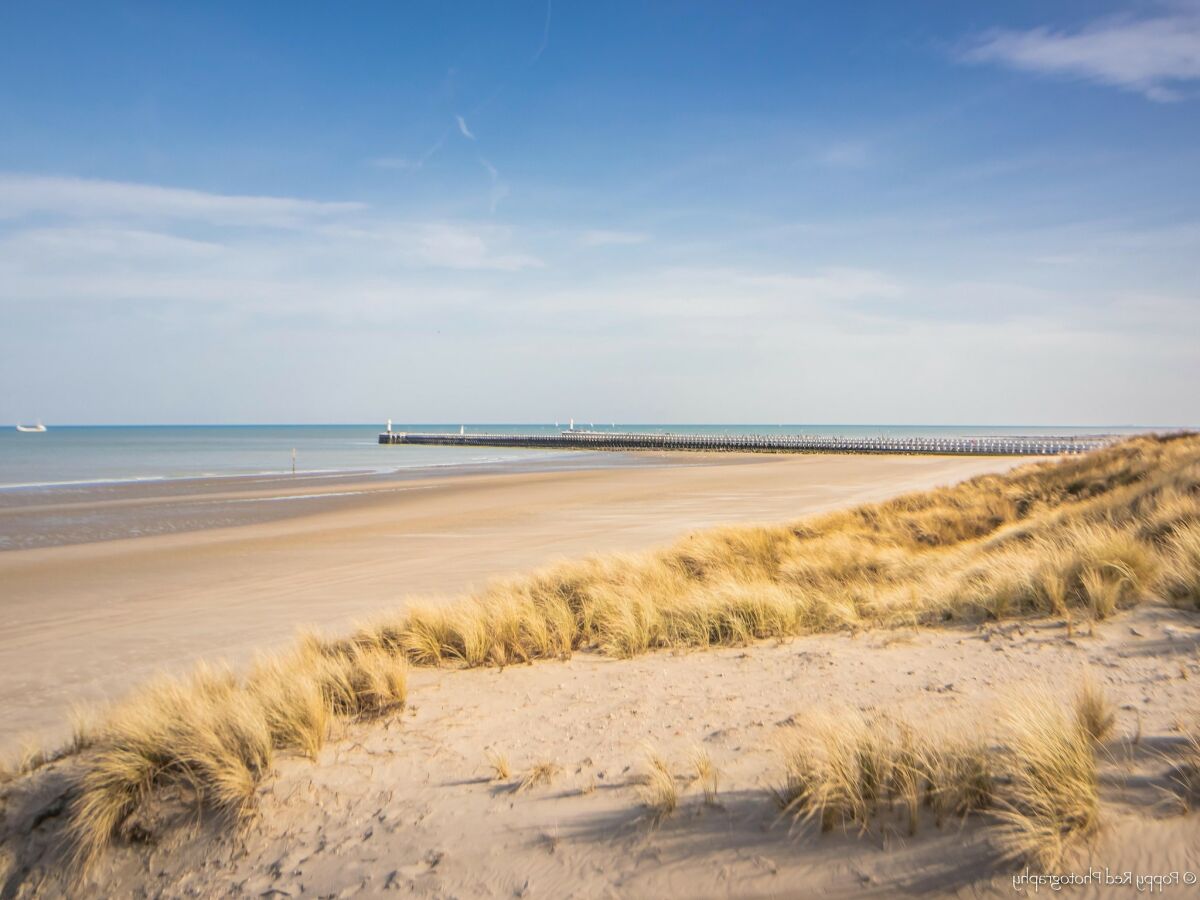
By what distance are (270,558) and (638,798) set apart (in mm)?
13053

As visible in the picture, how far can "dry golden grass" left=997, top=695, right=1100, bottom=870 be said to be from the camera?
11.4ft

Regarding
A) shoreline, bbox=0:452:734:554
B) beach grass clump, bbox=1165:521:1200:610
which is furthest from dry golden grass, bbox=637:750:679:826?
shoreline, bbox=0:452:734:554

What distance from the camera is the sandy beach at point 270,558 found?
347 inches

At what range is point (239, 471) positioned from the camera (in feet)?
147

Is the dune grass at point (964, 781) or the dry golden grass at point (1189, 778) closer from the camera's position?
the dune grass at point (964, 781)

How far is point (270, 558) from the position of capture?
15531 millimetres

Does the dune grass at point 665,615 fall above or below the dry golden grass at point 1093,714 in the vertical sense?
below

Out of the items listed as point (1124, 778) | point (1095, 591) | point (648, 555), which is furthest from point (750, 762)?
point (648, 555)

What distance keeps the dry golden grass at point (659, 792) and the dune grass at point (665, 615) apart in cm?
69

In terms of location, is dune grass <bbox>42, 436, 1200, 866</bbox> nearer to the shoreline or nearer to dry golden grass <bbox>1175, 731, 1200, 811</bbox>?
dry golden grass <bbox>1175, 731, 1200, 811</bbox>

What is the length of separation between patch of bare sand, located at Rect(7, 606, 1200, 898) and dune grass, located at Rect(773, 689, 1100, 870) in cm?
9

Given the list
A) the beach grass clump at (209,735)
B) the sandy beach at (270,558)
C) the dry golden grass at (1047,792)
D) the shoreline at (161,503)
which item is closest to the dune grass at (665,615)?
the beach grass clump at (209,735)

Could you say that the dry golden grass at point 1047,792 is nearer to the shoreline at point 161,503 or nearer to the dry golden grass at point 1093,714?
the dry golden grass at point 1093,714

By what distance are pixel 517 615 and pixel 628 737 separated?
297 cm
